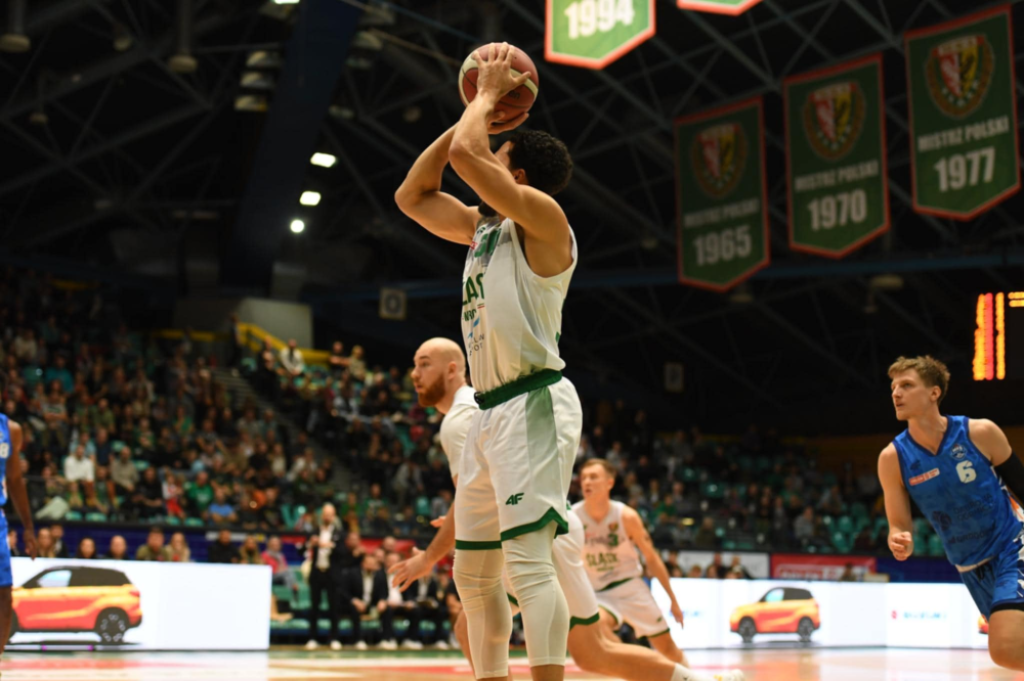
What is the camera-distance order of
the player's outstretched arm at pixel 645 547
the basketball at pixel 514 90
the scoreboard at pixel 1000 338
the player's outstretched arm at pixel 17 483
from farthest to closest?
the scoreboard at pixel 1000 338 → the player's outstretched arm at pixel 645 547 → the player's outstretched arm at pixel 17 483 → the basketball at pixel 514 90

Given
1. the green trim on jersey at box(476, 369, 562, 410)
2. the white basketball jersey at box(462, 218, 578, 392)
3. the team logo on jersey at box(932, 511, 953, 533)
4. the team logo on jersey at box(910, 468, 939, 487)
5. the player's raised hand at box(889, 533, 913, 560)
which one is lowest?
the player's raised hand at box(889, 533, 913, 560)

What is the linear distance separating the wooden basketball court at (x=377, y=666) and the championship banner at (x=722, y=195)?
7162 millimetres

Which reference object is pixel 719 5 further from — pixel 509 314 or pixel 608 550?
pixel 509 314

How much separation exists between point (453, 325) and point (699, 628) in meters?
21.7

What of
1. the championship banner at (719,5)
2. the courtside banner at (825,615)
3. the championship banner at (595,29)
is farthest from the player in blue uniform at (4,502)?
the courtside banner at (825,615)

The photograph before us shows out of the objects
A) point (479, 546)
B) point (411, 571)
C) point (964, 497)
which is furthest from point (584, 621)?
point (479, 546)

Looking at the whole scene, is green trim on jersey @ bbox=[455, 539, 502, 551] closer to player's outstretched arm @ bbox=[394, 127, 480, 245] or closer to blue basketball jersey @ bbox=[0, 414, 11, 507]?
player's outstretched arm @ bbox=[394, 127, 480, 245]

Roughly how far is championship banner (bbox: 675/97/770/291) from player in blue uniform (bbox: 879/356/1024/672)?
14791 mm

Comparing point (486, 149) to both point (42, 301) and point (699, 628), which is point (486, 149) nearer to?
point (699, 628)

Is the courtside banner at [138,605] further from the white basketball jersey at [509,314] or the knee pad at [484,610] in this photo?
the white basketball jersey at [509,314]

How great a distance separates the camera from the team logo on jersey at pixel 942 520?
6477 millimetres

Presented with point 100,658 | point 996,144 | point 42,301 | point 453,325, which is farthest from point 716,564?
point 453,325

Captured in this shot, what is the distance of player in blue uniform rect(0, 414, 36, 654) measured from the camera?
7.00 metres

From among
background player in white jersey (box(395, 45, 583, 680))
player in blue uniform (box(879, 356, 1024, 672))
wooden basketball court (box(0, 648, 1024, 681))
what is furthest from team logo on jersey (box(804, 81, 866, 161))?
background player in white jersey (box(395, 45, 583, 680))
